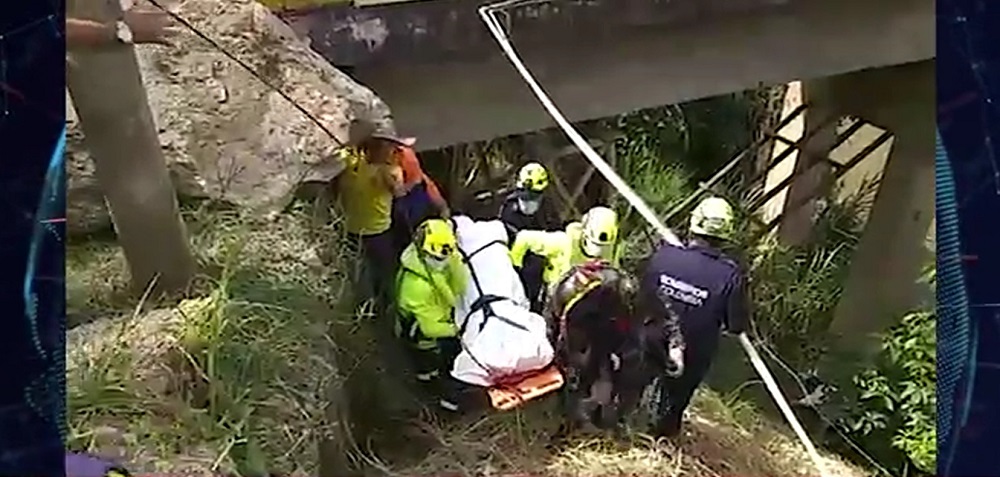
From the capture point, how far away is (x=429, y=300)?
0.85 meters

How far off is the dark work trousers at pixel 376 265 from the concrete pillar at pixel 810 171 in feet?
0.75

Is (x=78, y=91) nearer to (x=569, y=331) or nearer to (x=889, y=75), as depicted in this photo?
(x=569, y=331)

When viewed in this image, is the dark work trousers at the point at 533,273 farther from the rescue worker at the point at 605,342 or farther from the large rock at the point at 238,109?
the large rock at the point at 238,109

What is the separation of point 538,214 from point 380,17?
15cm

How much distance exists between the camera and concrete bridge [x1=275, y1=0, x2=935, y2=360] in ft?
2.76

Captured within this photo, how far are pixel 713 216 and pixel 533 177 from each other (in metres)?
0.11

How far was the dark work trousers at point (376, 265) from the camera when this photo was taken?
2.78ft

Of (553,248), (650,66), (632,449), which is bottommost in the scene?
(632,449)

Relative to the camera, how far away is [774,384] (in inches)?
33.9

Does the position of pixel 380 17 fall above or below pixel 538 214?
above

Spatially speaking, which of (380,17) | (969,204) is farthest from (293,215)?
(969,204)
